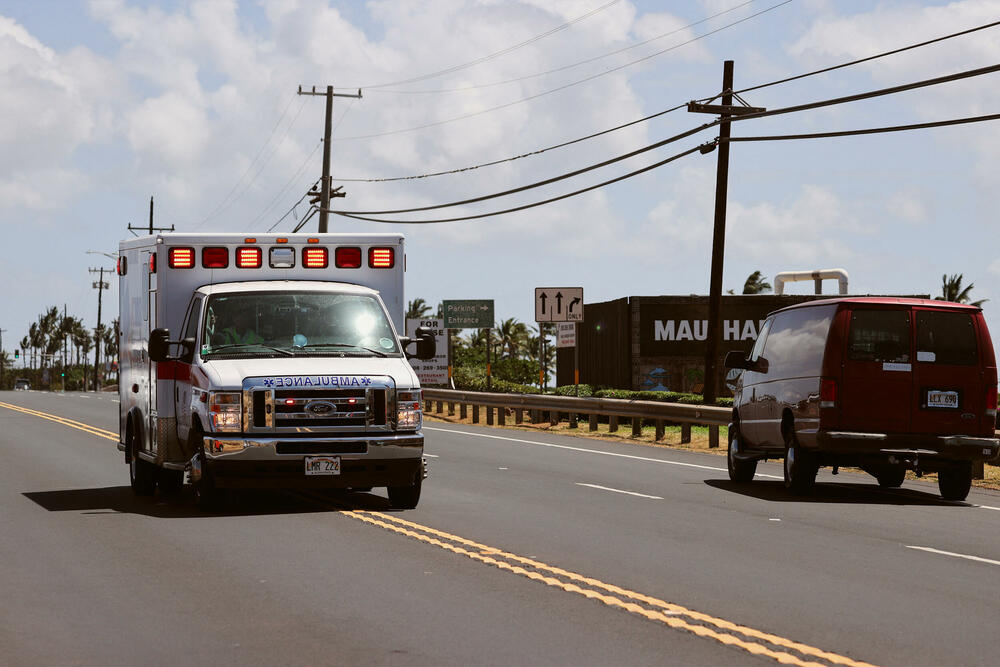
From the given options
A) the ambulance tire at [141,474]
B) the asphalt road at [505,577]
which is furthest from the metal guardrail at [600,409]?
the ambulance tire at [141,474]

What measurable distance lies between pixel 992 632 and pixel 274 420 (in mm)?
7269

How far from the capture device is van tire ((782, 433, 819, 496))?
650 inches

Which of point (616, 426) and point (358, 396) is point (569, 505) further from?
point (616, 426)

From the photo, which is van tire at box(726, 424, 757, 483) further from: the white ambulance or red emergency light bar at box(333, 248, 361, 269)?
red emergency light bar at box(333, 248, 361, 269)

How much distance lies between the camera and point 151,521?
1340cm

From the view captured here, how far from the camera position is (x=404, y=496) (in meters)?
14.3

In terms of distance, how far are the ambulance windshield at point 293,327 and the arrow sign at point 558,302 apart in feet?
62.2

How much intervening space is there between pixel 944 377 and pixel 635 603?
821 cm

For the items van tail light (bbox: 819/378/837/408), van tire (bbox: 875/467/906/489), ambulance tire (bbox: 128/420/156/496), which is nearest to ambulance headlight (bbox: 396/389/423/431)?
ambulance tire (bbox: 128/420/156/496)

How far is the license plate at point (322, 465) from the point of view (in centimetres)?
1320

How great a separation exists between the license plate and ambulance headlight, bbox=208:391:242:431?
0.75 meters

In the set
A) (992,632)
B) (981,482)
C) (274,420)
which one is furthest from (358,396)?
(981,482)

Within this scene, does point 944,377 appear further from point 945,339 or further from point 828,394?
point 828,394

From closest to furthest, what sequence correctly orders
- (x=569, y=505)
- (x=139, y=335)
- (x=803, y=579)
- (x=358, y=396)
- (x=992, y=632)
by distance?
(x=992, y=632)
(x=803, y=579)
(x=358, y=396)
(x=569, y=505)
(x=139, y=335)
